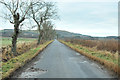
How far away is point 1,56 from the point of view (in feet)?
41.5

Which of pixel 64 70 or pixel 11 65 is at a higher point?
pixel 11 65

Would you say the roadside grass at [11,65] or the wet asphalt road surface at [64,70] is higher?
the roadside grass at [11,65]

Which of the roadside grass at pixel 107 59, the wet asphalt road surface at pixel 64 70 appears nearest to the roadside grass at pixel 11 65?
the wet asphalt road surface at pixel 64 70

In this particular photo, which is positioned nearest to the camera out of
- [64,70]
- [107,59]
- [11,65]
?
[64,70]

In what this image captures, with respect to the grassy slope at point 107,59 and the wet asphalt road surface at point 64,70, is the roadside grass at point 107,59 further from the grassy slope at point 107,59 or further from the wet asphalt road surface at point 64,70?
the wet asphalt road surface at point 64,70

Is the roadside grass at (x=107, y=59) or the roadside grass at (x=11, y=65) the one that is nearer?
the roadside grass at (x=11, y=65)

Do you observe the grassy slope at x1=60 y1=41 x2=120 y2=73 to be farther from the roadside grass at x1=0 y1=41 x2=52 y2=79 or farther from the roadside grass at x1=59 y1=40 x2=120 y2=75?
the roadside grass at x1=0 y1=41 x2=52 y2=79

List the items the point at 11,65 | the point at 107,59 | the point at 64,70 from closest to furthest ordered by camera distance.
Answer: the point at 64,70
the point at 11,65
the point at 107,59

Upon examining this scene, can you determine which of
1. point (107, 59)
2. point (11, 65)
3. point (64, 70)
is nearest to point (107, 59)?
point (107, 59)

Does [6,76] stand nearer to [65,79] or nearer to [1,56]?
[65,79]

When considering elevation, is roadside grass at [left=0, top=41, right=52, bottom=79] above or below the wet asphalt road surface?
above

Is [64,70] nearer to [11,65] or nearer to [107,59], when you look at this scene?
[11,65]

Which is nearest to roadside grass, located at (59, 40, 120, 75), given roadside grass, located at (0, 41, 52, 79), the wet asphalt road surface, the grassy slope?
the grassy slope

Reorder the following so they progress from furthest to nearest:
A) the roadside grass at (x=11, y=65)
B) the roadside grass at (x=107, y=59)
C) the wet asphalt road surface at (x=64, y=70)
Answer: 1. the roadside grass at (x=107, y=59)
2. the roadside grass at (x=11, y=65)
3. the wet asphalt road surface at (x=64, y=70)
